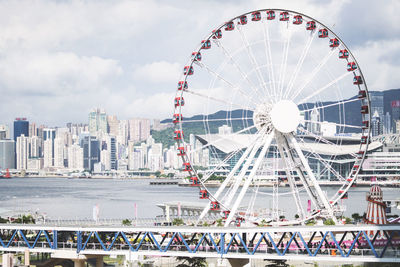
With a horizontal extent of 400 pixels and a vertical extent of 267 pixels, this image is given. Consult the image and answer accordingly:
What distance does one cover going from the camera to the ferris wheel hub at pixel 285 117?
4494 centimetres

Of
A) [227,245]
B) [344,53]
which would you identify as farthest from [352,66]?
[227,245]

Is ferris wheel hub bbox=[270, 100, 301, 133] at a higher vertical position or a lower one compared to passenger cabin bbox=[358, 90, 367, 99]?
lower

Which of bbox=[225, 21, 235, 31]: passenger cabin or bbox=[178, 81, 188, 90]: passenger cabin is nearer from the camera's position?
bbox=[178, 81, 188, 90]: passenger cabin

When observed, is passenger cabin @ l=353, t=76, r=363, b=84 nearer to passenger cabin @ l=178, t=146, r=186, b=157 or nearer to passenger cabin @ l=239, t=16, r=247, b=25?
passenger cabin @ l=239, t=16, r=247, b=25

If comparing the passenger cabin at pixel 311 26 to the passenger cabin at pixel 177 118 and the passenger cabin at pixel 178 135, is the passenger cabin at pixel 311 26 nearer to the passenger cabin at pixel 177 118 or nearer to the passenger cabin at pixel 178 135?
the passenger cabin at pixel 177 118

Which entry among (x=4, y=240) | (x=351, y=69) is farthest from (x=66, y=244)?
(x=351, y=69)

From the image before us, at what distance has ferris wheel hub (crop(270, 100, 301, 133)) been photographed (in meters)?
44.9

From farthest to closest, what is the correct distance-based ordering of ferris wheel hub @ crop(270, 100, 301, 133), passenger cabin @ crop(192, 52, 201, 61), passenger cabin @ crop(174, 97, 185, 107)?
passenger cabin @ crop(174, 97, 185, 107)
passenger cabin @ crop(192, 52, 201, 61)
ferris wheel hub @ crop(270, 100, 301, 133)

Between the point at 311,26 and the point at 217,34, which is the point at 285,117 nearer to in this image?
the point at 311,26

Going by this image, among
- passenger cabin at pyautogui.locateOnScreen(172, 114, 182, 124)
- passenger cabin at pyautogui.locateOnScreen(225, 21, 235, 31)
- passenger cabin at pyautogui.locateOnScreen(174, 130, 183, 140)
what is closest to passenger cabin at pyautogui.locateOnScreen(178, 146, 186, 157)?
passenger cabin at pyautogui.locateOnScreen(174, 130, 183, 140)

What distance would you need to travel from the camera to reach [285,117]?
148ft

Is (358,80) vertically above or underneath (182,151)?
above

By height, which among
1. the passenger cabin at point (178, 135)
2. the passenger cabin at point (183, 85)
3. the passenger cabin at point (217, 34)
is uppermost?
the passenger cabin at point (217, 34)

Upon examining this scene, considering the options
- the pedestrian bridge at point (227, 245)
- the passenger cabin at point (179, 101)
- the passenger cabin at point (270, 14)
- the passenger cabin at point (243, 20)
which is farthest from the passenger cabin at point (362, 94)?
the passenger cabin at point (179, 101)
